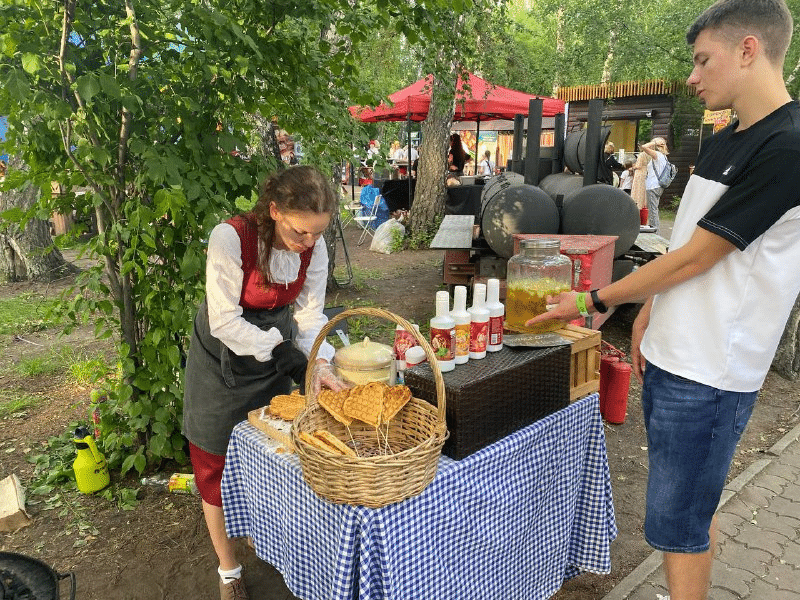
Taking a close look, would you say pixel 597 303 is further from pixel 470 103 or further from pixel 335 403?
pixel 470 103

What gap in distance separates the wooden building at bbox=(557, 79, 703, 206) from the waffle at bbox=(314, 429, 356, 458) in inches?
695

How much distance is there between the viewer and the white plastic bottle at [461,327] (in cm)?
210

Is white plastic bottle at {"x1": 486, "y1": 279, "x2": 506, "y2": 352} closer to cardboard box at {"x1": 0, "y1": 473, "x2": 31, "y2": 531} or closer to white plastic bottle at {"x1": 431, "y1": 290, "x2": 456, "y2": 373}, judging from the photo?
white plastic bottle at {"x1": 431, "y1": 290, "x2": 456, "y2": 373}

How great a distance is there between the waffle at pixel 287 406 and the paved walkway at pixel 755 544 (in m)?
1.69

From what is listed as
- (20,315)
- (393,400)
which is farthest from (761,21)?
(20,315)

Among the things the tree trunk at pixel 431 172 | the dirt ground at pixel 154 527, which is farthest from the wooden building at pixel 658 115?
the dirt ground at pixel 154 527

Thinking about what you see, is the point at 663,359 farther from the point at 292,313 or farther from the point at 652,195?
the point at 652,195

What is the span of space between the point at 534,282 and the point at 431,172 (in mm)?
8633

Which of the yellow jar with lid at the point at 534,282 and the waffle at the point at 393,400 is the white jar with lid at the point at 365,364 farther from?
the yellow jar with lid at the point at 534,282

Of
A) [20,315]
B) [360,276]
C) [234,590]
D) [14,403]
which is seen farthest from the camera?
[360,276]

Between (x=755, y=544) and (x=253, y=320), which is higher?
(x=253, y=320)

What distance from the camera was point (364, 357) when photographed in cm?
231

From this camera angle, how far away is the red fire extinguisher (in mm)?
4402

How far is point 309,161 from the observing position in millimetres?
4980
